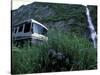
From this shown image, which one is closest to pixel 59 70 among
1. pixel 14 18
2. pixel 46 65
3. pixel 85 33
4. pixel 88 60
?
pixel 46 65

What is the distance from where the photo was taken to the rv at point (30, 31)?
215 centimetres

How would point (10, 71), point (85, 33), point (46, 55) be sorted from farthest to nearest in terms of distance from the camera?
point (85, 33), point (46, 55), point (10, 71)

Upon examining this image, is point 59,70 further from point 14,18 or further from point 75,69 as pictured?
point 14,18

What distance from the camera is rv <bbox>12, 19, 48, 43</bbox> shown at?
2149 mm

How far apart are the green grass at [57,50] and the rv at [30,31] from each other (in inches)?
2.9

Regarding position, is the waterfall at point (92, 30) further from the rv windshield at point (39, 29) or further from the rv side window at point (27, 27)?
the rv side window at point (27, 27)

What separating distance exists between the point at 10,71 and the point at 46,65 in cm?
39

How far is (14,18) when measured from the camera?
7.02 ft

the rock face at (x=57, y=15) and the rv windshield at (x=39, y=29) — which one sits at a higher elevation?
the rock face at (x=57, y=15)

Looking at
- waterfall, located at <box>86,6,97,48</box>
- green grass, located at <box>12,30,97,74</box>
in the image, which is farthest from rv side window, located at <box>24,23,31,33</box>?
waterfall, located at <box>86,6,97,48</box>

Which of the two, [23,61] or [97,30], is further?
[97,30]

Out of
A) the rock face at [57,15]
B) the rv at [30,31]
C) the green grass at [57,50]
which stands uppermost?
the rock face at [57,15]

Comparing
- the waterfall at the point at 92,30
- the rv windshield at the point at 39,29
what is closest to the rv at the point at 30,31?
the rv windshield at the point at 39,29

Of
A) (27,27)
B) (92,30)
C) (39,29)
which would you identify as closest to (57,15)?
(39,29)
